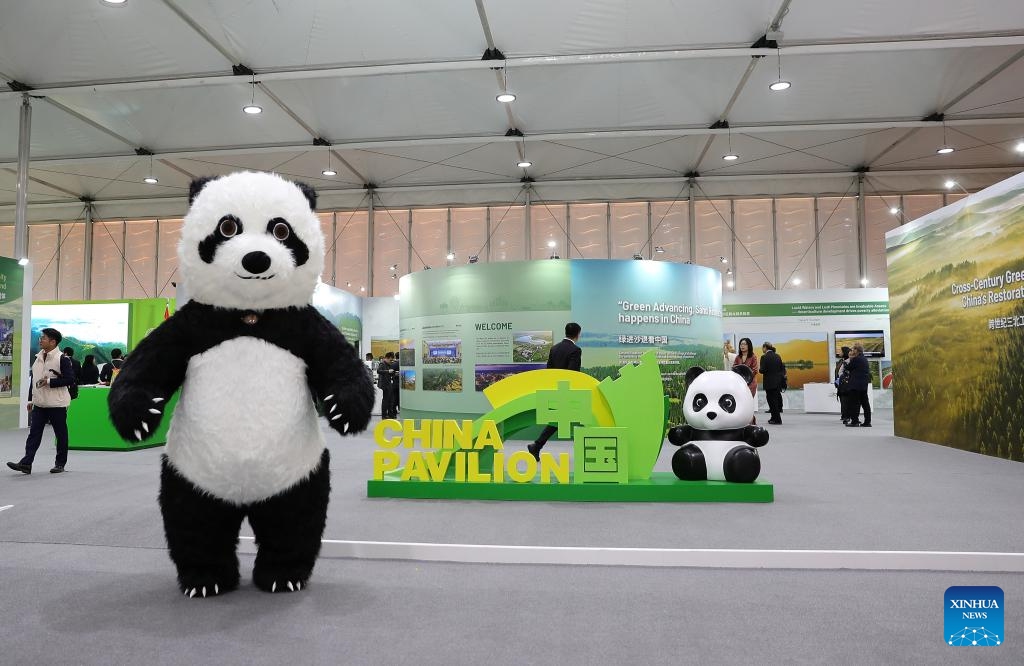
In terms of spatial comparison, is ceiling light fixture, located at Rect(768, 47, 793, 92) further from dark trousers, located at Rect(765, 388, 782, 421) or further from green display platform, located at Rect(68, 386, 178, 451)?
green display platform, located at Rect(68, 386, 178, 451)

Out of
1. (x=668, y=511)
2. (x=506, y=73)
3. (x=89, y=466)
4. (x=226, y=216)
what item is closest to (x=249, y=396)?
(x=226, y=216)

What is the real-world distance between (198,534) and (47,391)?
4313mm

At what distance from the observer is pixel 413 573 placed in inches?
104

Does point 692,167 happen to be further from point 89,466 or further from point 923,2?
point 89,466

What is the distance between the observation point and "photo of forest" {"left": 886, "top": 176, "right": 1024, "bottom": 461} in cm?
611

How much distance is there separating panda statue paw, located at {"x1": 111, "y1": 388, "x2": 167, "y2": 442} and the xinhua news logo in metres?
2.45

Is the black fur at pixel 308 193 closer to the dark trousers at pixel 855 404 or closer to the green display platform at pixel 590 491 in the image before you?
the green display platform at pixel 590 491

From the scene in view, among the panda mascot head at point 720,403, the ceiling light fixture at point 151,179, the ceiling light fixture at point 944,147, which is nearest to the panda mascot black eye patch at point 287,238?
the panda mascot head at point 720,403

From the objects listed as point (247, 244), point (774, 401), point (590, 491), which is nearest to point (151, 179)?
point (590, 491)

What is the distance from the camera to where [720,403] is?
4375mm

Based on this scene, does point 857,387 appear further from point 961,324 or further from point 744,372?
point 744,372

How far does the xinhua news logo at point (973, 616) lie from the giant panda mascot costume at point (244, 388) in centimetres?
188

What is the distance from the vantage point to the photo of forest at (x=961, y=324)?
6105 mm

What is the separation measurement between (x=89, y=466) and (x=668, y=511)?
5400mm
